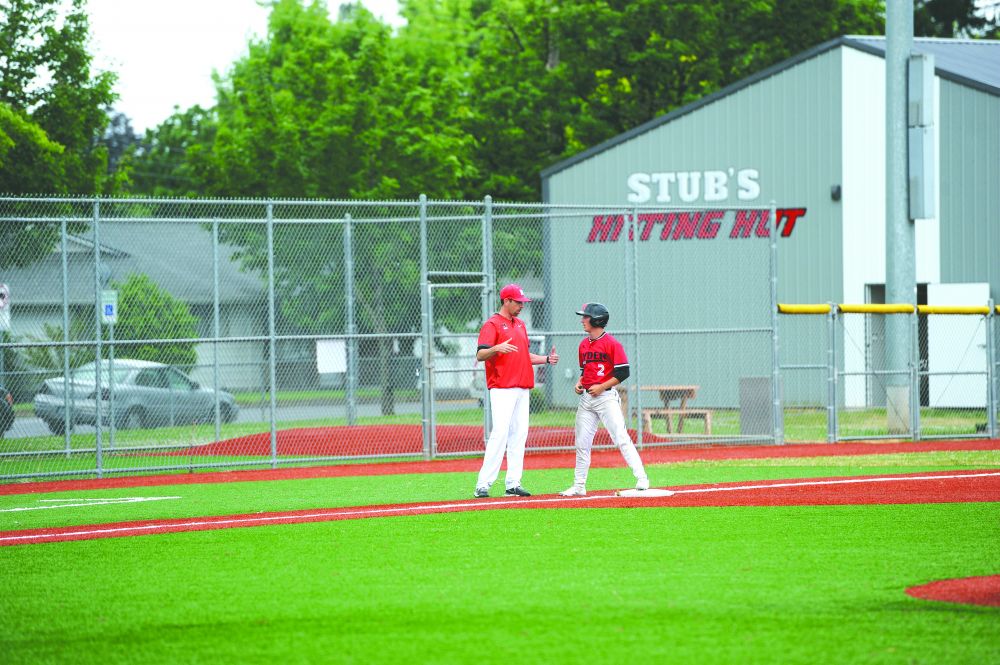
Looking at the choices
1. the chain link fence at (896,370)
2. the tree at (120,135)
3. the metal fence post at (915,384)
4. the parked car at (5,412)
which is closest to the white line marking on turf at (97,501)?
the parked car at (5,412)

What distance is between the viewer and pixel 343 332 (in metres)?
22.9

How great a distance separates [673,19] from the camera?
127 ft

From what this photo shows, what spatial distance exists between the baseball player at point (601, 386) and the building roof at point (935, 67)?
16.5m

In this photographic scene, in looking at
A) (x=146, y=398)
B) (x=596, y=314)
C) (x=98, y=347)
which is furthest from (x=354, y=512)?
(x=146, y=398)

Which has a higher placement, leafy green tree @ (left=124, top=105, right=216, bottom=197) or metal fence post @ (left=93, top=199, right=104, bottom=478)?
leafy green tree @ (left=124, top=105, right=216, bottom=197)

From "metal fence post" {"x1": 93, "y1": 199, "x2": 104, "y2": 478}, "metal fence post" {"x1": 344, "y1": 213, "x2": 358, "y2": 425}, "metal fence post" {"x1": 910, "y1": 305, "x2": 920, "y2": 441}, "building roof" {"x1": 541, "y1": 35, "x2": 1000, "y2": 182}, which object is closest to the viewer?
"metal fence post" {"x1": 93, "y1": 199, "x2": 104, "y2": 478}

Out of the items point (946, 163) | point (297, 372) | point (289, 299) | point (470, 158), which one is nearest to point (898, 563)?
point (297, 372)

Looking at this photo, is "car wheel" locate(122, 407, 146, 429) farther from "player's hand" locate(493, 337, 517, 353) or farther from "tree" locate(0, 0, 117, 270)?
"player's hand" locate(493, 337, 517, 353)

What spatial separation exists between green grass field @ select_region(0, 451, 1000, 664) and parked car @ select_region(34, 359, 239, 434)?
796 cm

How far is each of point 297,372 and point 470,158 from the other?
2003 centimetres

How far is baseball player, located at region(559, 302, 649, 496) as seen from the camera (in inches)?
455

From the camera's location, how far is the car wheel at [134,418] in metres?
19.9

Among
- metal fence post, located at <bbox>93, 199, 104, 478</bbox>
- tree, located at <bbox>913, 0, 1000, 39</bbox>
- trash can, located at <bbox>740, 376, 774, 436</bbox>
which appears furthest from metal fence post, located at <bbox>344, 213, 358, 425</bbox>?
tree, located at <bbox>913, 0, 1000, 39</bbox>

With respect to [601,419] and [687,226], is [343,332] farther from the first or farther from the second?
[601,419]
